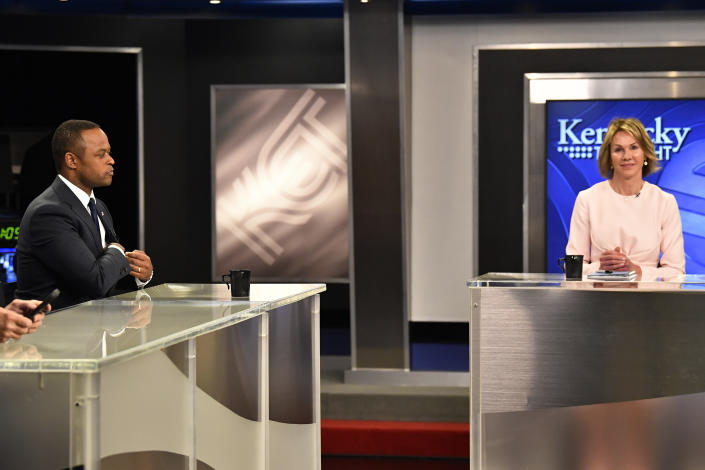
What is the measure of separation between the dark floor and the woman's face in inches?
67.9

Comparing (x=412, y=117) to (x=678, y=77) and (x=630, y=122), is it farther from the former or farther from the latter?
(x=630, y=122)

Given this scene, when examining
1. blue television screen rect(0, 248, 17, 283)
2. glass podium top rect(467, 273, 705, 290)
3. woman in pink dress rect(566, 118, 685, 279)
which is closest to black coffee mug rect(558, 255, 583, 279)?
glass podium top rect(467, 273, 705, 290)

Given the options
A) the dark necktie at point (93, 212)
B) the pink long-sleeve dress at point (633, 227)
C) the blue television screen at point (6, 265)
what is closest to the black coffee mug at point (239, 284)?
the dark necktie at point (93, 212)

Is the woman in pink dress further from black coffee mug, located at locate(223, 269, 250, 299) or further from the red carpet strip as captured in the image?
black coffee mug, located at locate(223, 269, 250, 299)

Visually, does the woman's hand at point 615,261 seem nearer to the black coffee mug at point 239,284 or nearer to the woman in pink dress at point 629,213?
the woman in pink dress at point 629,213

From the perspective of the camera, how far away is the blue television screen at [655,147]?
5344 millimetres

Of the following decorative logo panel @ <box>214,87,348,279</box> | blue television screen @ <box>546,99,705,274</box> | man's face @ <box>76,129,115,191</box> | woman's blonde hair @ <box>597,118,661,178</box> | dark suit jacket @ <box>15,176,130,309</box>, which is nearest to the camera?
dark suit jacket @ <box>15,176,130,309</box>

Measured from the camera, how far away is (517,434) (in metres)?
3.25

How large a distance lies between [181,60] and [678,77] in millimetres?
3232

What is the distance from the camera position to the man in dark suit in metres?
2.84

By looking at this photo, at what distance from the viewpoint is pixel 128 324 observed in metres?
2.14

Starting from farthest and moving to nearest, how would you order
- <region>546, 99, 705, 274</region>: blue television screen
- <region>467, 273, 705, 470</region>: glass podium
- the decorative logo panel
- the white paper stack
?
the decorative logo panel, <region>546, 99, 705, 274</region>: blue television screen, the white paper stack, <region>467, 273, 705, 470</region>: glass podium

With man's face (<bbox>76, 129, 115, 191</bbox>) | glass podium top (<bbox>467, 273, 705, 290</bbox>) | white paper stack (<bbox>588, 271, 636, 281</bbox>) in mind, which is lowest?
glass podium top (<bbox>467, 273, 705, 290</bbox>)

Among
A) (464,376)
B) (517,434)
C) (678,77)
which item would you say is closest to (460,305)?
(464,376)
